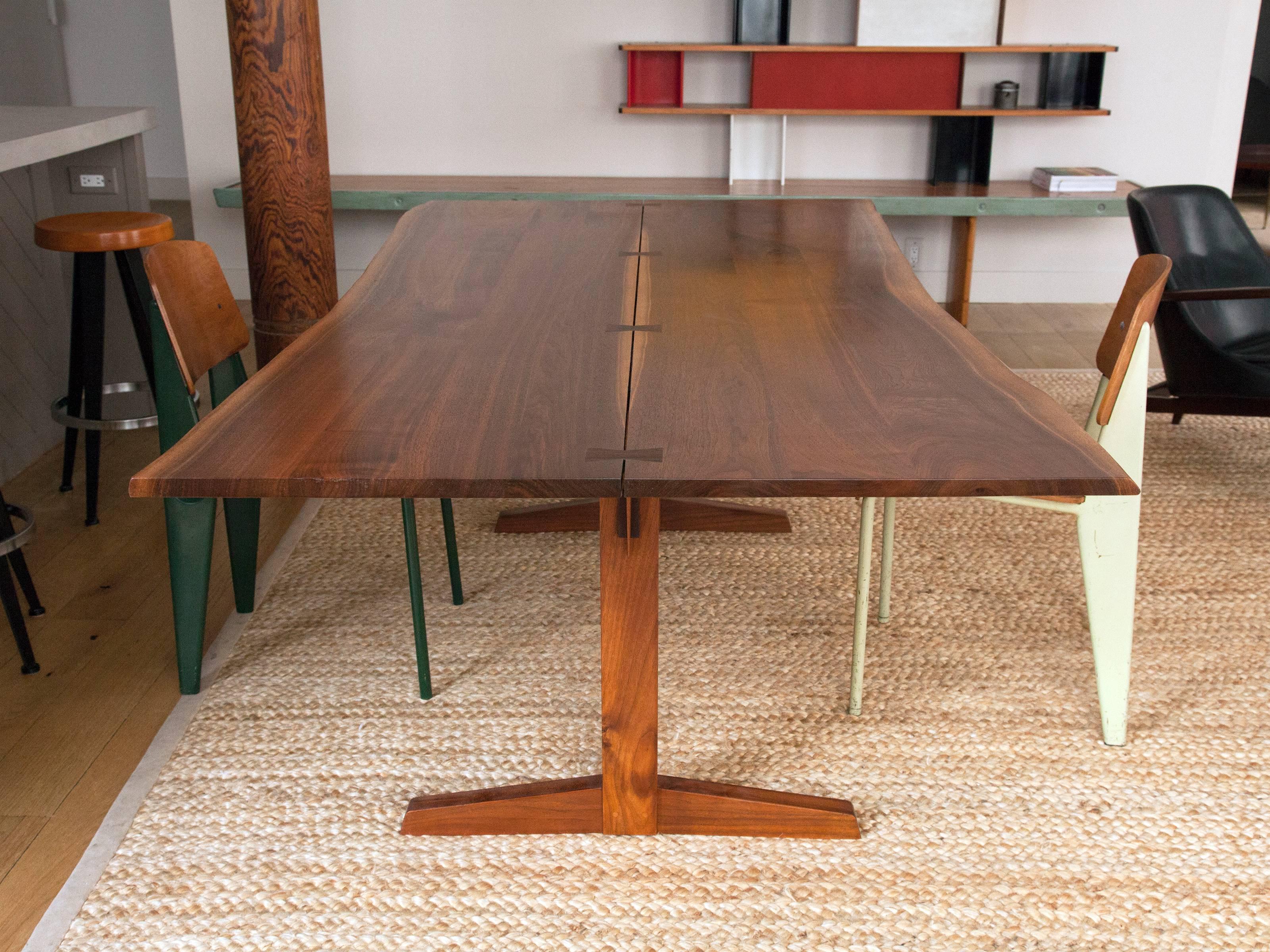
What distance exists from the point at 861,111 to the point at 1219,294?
Answer: 6.67ft

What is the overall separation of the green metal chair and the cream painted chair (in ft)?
2.85

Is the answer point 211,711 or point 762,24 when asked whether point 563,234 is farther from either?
point 762,24

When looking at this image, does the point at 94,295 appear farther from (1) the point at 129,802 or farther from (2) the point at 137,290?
(1) the point at 129,802

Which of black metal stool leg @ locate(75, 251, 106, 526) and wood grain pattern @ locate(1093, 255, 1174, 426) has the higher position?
wood grain pattern @ locate(1093, 255, 1174, 426)

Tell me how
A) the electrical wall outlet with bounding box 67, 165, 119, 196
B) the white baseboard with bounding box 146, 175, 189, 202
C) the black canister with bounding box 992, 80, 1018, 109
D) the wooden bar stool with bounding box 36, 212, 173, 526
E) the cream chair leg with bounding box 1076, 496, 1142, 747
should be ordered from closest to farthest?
the cream chair leg with bounding box 1076, 496, 1142, 747 < the wooden bar stool with bounding box 36, 212, 173, 526 < the electrical wall outlet with bounding box 67, 165, 119, 196 < the black canister with bounding box 992, 80, 1018, 109 < the white baseboard with bounding box 146, 175, 189, 202

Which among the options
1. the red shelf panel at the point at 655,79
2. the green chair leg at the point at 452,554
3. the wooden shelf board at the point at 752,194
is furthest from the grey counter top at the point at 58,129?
the red shelf panel at the point at 655,79

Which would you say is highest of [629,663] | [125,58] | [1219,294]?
[125,58]

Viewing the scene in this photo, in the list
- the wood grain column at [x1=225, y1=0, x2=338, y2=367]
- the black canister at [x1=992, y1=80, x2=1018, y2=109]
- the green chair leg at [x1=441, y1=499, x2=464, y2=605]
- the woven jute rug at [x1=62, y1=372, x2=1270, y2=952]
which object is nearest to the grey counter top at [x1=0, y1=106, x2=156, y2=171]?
the wood grain column at [x1=225, y1=0, x2=338, y2=367]

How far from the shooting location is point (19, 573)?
2625mm

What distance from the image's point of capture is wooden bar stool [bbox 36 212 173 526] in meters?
2.96

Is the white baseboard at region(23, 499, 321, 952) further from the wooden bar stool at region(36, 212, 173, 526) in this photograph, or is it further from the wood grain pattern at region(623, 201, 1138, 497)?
the wood grain pattern at region(623, 201, 1138, 497)

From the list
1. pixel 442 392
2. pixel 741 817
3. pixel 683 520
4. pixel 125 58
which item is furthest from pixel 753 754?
pixel 125 58

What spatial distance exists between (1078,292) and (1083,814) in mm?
3951

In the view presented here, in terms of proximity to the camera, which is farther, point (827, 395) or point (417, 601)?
point (417, 601)
